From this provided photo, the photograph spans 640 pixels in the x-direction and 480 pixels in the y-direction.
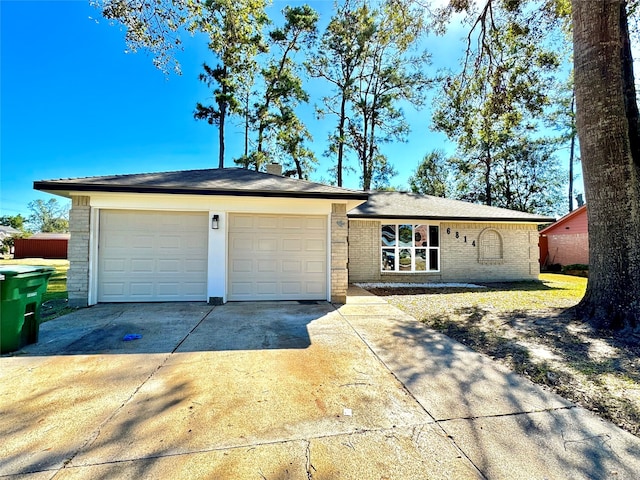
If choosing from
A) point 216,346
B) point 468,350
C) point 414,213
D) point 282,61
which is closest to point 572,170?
point 414,213

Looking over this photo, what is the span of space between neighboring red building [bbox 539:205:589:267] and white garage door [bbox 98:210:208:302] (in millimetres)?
19822

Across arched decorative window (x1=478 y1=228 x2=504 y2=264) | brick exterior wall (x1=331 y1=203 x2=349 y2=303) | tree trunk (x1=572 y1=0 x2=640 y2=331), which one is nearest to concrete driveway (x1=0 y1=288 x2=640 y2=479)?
brick exterior wall (x1=331 y1=203 x2=349 y2=303)

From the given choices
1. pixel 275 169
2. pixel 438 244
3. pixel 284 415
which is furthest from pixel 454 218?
pixel 284 415

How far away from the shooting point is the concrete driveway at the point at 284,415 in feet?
6.89

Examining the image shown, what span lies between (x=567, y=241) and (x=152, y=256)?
22071mm

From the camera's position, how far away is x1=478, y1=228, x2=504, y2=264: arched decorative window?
12.6 meters

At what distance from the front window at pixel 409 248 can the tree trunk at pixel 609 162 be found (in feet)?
21.0

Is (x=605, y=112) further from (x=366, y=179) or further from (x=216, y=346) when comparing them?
(x=366, y=179)

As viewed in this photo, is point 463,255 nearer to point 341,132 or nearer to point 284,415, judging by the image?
point 284,415

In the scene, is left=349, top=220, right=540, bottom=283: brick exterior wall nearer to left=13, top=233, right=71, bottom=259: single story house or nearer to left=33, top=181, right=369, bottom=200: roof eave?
left=33, top=181, right=369, bottom=200: roof eave

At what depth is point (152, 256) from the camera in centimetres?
750

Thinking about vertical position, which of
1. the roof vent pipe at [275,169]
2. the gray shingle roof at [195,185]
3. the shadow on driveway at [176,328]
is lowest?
the shadow on driveway at [176,328]

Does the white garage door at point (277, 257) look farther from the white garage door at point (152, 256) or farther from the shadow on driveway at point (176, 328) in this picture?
the white garage door at point (152, 256)

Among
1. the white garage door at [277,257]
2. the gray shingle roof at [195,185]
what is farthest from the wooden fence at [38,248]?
the white garage door at [277,257]
